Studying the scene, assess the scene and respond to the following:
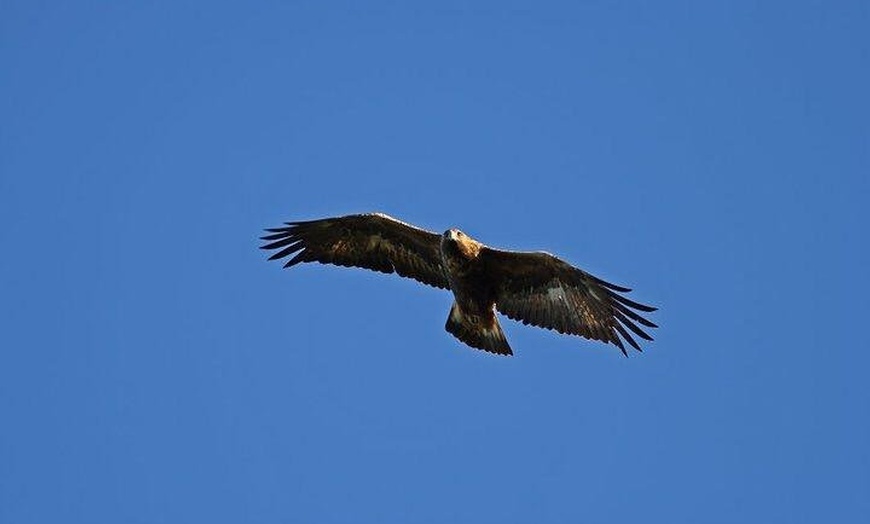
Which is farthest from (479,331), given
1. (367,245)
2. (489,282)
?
(367,245)

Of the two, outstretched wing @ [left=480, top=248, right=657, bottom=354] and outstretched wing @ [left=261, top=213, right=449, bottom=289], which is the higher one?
outstretched wing @ [left=261, top=213, right=449, bottom=289]

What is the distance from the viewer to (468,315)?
1695 cm

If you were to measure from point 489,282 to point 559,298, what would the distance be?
0.79 metres

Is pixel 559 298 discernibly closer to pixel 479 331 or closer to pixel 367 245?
pixel 479 331

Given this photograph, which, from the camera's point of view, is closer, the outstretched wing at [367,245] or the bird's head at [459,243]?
the bird's head at [459,243]

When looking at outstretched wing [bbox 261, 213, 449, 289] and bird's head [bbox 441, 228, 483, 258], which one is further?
outstretched wing [bbox 261, 213, 449, 289]

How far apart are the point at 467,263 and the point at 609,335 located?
173 centimetres

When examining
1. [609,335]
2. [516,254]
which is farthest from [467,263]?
[609,335]

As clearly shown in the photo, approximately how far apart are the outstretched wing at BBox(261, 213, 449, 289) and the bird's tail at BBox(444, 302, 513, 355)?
0.67 metres

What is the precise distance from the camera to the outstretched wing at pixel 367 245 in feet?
57.3

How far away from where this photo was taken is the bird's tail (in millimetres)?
16953

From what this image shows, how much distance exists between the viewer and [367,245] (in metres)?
17.8

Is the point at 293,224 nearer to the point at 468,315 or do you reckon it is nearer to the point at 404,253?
the point at 404,253

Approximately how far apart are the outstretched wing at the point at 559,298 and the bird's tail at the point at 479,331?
219 mm
